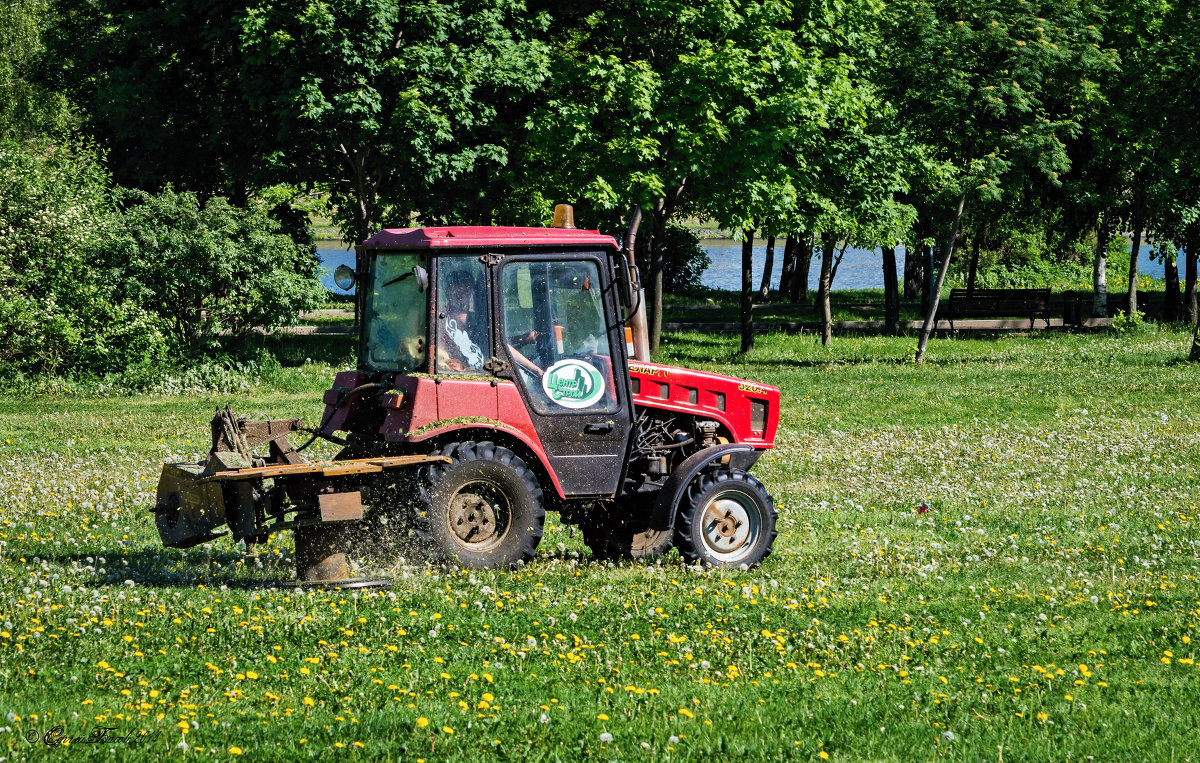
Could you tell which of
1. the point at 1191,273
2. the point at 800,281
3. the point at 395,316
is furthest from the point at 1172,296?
the point at 395,316

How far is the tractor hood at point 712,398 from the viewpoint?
392 inches

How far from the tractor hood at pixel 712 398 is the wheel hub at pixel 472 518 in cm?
170

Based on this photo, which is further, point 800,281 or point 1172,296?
point 800,281

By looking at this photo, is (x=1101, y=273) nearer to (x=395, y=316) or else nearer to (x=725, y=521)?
(x=725, y=521)

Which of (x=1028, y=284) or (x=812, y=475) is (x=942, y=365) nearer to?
(x=812, y=475)

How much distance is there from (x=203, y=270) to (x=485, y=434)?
16.0 m

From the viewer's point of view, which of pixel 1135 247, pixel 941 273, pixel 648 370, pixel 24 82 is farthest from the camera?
pixel 24 82

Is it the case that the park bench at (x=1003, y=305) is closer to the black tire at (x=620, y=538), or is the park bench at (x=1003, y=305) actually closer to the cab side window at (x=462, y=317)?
the black tire at (x=620, y=538)

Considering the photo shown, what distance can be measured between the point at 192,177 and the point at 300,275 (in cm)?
828

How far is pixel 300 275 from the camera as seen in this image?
24.8 meters

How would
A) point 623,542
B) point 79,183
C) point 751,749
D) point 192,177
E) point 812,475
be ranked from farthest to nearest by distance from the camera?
point 192,177, point 79,183, point 812,475, point 623,542, point 751,749

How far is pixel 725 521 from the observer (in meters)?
9.83

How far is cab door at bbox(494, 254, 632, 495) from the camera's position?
9109 mm

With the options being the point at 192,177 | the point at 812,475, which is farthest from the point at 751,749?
the point at 192,177
